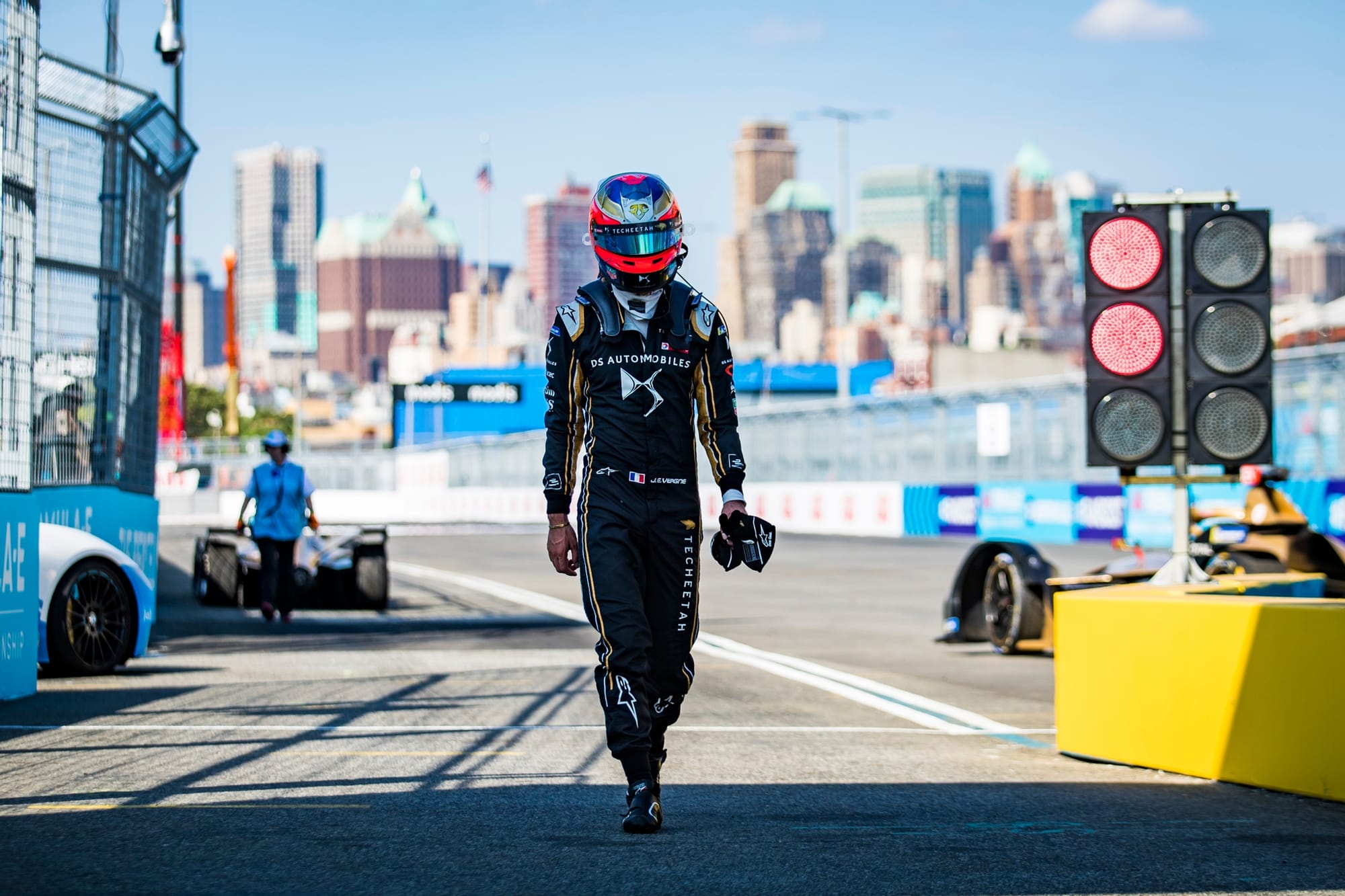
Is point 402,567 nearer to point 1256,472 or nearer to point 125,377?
point 125,377

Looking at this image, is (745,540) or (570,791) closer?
(745,540)

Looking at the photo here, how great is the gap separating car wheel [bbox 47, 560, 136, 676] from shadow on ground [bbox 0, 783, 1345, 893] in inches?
165

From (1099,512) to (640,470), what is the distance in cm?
2267

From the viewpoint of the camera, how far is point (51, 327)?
10750mm

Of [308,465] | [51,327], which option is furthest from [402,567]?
[308,465]

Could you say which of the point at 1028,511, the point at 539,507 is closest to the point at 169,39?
the point at 1028,511

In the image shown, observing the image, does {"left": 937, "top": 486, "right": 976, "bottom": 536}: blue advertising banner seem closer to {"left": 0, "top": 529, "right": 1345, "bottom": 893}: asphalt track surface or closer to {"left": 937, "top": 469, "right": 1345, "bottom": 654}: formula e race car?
{"left": 937, "top": 469, "right": 1345, "bottom": 654}: formula e race car

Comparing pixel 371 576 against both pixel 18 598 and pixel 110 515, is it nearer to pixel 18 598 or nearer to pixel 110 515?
pixel 110 515

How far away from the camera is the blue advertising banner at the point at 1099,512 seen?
1040 inches

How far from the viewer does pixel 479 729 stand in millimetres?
7527

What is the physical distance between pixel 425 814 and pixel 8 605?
3.86m

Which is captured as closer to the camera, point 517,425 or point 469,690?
point 469,690

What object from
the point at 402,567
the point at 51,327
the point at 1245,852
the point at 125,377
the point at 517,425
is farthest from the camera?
the point at 517,425

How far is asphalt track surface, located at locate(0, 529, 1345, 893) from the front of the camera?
14.8 ft
